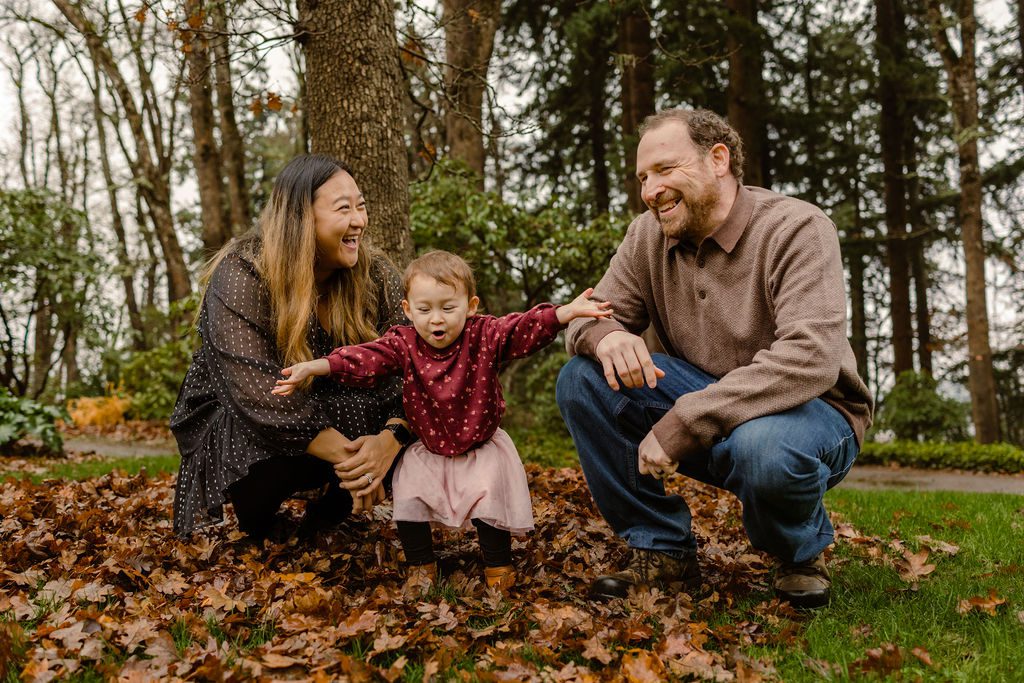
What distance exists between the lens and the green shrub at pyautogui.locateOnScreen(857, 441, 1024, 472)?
10195mm

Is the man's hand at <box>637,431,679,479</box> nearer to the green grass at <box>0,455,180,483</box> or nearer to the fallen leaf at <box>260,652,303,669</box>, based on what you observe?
the fallen leaf at <box>260,652,303,669</box>

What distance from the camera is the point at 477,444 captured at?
3139mm

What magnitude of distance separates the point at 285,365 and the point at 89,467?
4.73m

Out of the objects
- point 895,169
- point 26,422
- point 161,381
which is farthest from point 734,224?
point 895,169

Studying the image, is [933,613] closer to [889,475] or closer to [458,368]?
[458,368]

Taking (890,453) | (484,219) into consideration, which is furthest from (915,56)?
(484,219)

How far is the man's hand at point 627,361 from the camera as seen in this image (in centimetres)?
290

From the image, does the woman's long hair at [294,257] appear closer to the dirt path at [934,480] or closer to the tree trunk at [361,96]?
the tree trunk at [361,96]

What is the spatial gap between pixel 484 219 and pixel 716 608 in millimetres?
6484

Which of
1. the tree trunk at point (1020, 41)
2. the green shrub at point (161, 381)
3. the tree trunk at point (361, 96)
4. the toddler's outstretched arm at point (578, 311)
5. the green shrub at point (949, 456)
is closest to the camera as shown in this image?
the toddler's outstretched arm at point (578, 311)

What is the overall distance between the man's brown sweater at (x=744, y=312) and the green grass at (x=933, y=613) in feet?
2.10

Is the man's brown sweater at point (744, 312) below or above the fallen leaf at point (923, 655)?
above

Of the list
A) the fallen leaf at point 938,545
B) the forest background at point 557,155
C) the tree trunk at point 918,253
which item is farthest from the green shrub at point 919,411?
the fallen leaf at point 938,545

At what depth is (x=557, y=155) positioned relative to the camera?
667 inches
